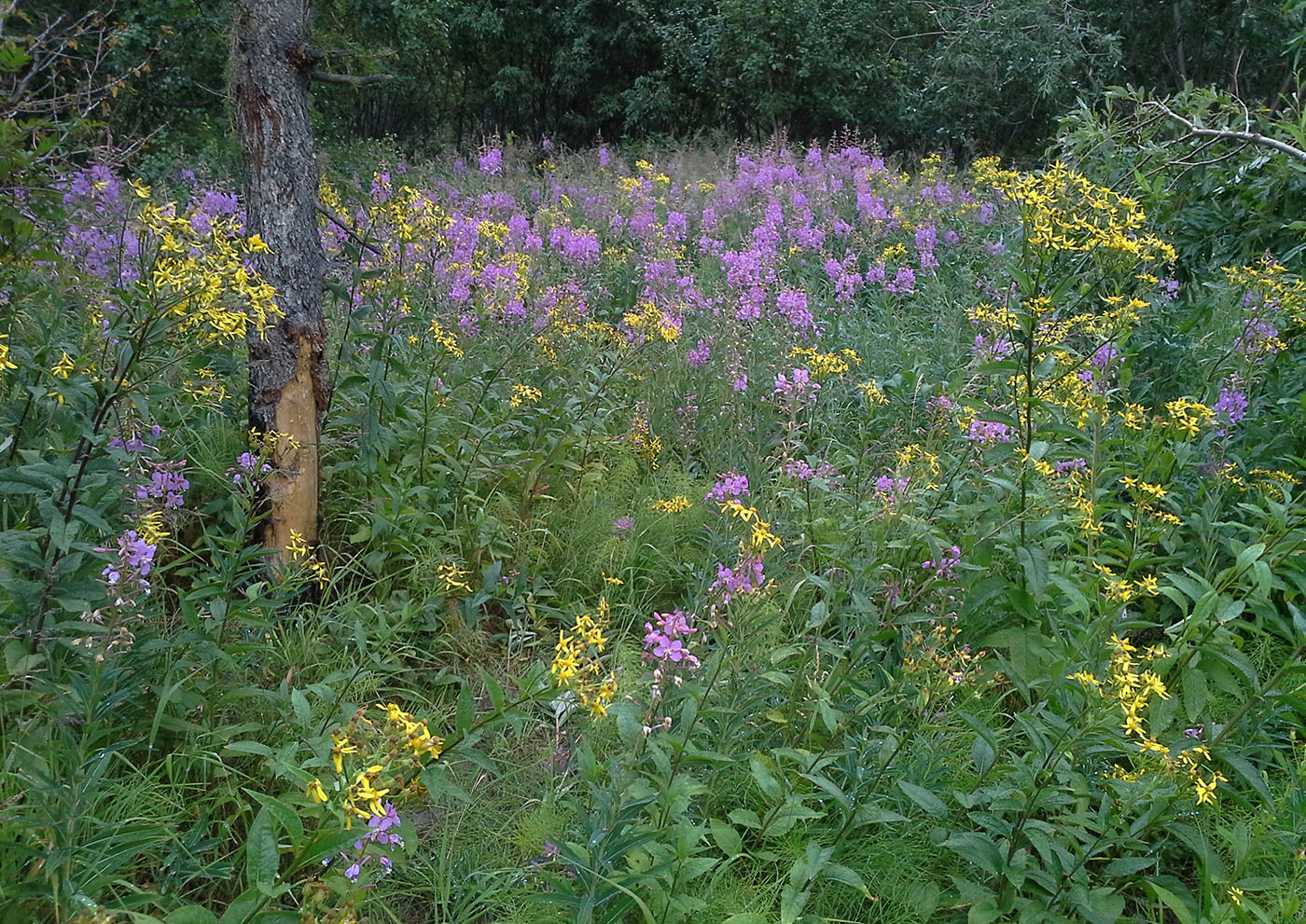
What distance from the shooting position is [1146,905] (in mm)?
2352

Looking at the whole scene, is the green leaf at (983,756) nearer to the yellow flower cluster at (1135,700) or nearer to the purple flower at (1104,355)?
the yellow flower cluster at (1135,700)

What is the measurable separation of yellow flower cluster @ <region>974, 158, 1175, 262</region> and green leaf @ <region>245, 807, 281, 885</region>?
7.48 ft

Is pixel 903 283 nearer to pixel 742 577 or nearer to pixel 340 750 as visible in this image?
pixel 742 577

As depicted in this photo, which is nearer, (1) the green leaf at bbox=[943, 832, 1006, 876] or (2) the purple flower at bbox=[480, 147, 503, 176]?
(1) the green leaf at bbox=[943, 832, 1006, 876]

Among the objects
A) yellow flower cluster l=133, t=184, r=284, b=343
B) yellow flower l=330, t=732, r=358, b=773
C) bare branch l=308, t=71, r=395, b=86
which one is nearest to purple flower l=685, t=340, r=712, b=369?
bare branch l=308, t=71, r=395, b=86

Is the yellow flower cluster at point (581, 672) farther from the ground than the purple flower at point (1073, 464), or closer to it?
farther from the ground

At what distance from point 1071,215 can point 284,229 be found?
8.49 feet

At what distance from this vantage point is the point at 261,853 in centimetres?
145

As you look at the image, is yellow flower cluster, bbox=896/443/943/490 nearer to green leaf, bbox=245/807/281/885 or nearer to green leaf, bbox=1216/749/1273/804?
green leaf, bbox=1216/749/1273/804

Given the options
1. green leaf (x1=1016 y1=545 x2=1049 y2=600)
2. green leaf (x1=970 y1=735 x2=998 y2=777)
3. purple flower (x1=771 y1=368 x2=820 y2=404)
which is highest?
purple flower (x1=771 y1=368 x2=820 y2=404)

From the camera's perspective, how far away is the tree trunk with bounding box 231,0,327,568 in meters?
3.03

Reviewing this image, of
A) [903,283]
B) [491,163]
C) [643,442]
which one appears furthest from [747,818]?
[491,163]

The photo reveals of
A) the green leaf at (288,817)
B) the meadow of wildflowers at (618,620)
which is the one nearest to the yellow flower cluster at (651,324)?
the meadow of wildflowers at (618,620)

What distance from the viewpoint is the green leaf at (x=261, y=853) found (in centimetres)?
142
